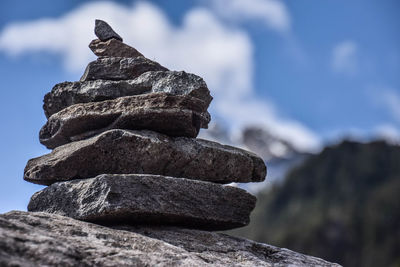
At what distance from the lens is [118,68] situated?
11938 mm

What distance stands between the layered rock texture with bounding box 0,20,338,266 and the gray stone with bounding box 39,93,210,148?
0.8 inches

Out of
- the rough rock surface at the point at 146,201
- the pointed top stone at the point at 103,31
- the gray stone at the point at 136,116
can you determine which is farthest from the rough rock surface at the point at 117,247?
the pointed top stone at the point at 103,31

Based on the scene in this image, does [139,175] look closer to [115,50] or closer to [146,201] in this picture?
[146,201]

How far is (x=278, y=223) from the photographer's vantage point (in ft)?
460

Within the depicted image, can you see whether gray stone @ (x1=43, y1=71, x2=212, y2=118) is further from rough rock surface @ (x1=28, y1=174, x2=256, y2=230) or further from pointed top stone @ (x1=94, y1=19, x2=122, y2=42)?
rough rock surface @ (x1=28, y1=174, x2=256, y2=230)

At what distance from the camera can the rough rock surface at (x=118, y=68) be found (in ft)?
38.9

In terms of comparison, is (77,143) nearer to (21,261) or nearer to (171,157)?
(171,157)

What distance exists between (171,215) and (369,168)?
139359mm

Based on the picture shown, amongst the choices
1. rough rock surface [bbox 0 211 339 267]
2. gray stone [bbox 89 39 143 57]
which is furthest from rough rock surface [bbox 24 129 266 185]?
gray stone [bbox 89 39 143 57]

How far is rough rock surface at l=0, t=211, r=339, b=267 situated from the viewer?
679 centimetres

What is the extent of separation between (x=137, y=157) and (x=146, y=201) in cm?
106

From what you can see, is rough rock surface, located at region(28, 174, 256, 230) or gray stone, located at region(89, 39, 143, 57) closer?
rough rock surface, located at region(28, 174, 256, 230)

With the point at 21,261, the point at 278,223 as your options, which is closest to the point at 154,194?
the point at 21,261

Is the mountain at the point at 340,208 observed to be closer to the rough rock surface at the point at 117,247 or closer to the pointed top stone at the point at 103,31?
the pointed top stone at the point at 103,31
